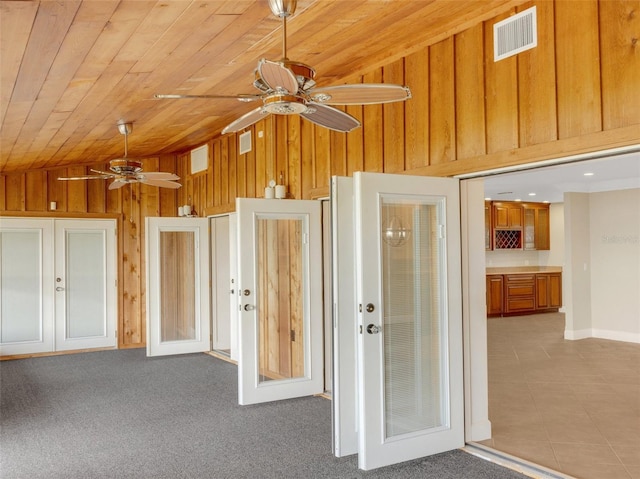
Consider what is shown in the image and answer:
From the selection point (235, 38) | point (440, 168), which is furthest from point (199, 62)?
point (440, 168)

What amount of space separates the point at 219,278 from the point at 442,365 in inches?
184

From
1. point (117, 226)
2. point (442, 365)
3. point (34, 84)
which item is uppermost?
point (34, 84)

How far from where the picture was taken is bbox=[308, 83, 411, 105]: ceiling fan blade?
2.67 m

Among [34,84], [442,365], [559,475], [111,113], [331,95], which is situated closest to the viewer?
[331,95]

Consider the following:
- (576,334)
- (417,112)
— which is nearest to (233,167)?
(417,112)

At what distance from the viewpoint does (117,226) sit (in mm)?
8398

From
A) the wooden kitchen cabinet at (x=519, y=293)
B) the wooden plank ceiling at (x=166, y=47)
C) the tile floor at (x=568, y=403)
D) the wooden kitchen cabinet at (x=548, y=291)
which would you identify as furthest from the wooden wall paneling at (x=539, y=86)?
the wooden kitchen cabinet at (x=548, y=291)

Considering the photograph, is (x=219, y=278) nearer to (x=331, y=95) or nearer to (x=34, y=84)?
(x=34, y=84)

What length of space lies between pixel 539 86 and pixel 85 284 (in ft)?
23.3

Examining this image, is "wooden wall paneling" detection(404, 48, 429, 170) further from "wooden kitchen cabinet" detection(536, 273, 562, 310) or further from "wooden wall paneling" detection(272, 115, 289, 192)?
"wooden kitchen cabinet" detection(536, 273, 562, 310)

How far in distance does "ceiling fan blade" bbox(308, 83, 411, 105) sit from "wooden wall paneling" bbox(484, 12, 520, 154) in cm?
100

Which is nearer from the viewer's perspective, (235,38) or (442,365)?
(235,38)

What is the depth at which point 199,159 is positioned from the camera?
7953 millimetres

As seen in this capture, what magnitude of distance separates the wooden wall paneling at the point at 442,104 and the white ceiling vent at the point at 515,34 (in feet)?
1.25
